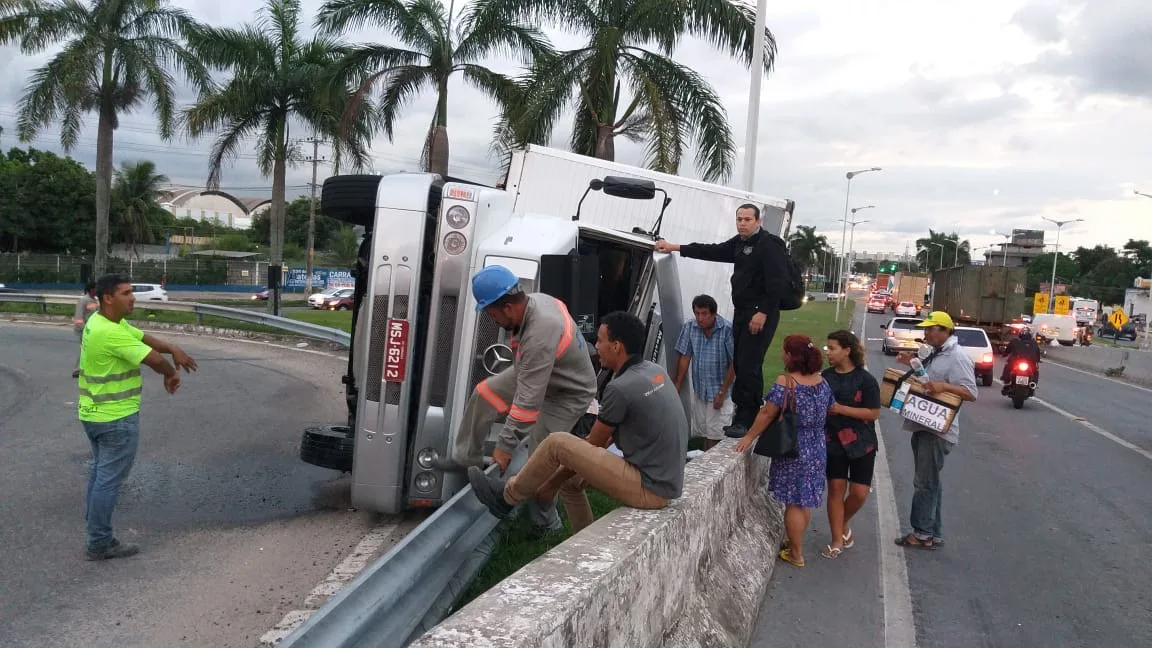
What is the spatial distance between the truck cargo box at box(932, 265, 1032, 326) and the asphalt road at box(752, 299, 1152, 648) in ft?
77.9

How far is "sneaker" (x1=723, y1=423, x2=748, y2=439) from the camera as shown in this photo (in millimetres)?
7547

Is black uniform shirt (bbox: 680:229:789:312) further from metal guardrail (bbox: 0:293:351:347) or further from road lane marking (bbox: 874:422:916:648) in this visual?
metal guardrail (bbox: 0:293:351:347)

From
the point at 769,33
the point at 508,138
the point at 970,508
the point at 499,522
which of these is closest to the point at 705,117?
the point at 769,33

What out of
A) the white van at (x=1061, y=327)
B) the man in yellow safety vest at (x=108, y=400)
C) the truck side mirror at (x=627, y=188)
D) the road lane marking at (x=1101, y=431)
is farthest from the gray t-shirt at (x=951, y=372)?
the white van at (x=1061, y=327)

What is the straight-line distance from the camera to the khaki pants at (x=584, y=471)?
4688 mm

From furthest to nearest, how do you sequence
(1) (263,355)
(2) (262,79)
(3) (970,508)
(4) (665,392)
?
(2) (262,79) < (1) (263,355) < (3) (970,508) < (4) (665,392)

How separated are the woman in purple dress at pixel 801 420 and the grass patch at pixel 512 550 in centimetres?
137

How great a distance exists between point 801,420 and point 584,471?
2138 mm

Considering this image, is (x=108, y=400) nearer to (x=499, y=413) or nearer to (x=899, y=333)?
(x=499, y=413)

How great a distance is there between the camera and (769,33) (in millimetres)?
18203

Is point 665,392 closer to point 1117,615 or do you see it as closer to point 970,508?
point 1117,615

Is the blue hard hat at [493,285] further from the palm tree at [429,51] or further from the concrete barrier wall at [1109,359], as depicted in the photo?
the concrete barrier wall at [1109,359]

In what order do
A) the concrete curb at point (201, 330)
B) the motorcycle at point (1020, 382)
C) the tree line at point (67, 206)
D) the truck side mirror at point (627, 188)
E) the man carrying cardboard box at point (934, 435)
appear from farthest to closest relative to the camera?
the tree line at point (67, 206), the concrete curb at point (201, 330), the motorcycle at point (1020, 382), the truck side mirror at point (627, 188), the man carrying cardboard box at point (934, 435)

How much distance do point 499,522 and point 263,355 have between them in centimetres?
1342
